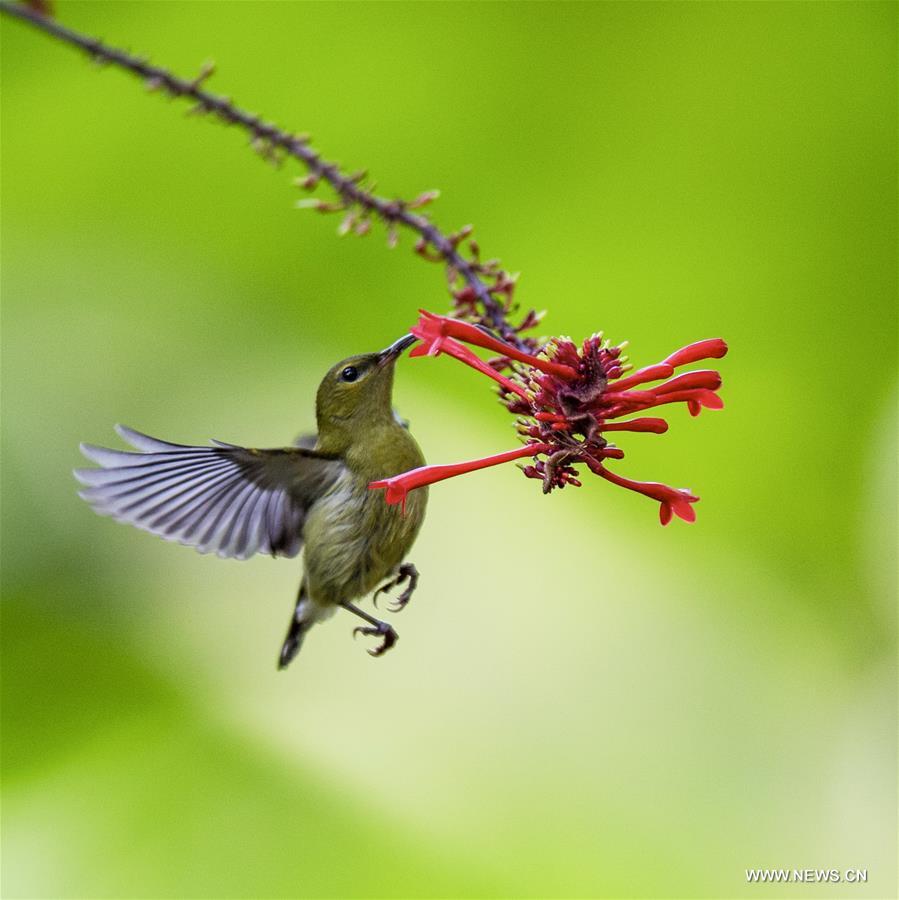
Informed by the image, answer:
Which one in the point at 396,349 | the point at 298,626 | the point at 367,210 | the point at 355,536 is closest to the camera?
the point at 367,210

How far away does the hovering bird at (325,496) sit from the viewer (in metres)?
1.70

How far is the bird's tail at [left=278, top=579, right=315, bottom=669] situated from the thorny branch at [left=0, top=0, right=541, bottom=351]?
2.90ft

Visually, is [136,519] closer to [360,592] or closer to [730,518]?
[360,592]

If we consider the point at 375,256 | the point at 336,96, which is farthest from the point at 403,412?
the point at 336,96

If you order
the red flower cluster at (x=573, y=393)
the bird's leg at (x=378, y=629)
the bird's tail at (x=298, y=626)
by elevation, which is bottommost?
the bird's tail at (x=298, y=626)

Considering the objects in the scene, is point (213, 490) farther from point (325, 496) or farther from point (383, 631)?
point (383, 631)

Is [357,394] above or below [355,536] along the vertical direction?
above

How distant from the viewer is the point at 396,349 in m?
1.71

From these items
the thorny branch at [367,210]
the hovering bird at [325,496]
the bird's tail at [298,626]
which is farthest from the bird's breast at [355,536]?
the thorny branch at [367,210]

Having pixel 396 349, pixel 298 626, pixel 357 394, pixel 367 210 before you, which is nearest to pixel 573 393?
pixel 367 210

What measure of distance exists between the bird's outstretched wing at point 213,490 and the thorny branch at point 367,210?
463mm

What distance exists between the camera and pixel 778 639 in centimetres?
262

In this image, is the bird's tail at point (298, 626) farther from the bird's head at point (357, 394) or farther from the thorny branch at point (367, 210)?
the thorny branch at point (367, 210)

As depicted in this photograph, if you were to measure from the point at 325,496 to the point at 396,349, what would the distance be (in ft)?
1.11
